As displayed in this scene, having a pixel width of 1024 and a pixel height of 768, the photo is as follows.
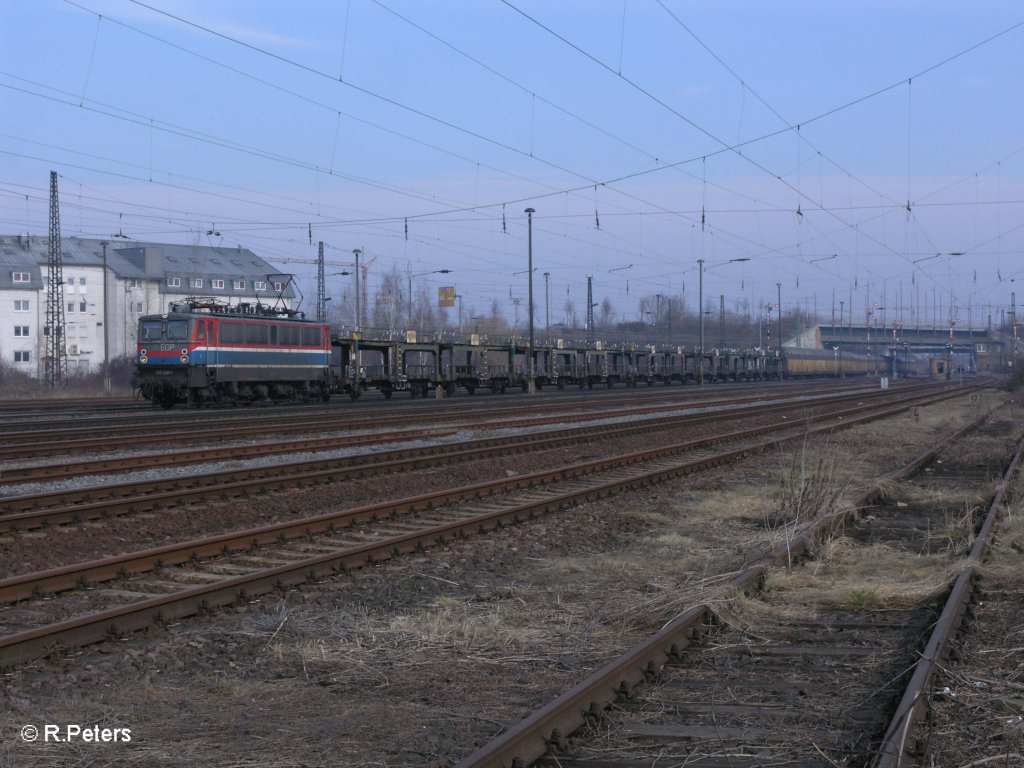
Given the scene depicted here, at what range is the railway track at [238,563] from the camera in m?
7.03

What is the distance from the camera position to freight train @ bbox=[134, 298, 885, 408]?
3244cm

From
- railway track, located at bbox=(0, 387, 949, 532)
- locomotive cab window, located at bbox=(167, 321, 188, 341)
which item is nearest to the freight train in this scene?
locomotive cab window, located at bbox=(167, 321, 188, 341)

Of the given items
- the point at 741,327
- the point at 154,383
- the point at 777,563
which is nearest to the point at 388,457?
the point at 777,563

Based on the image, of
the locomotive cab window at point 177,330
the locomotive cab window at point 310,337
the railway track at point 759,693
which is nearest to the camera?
the railway track at point 759,693

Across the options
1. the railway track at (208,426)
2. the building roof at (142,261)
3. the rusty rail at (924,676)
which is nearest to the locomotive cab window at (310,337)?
the railway track at (208,426)

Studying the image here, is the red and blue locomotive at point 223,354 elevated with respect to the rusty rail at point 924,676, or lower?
elevated

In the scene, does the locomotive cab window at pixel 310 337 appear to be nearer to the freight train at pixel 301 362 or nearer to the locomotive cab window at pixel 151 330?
the freight train at pixel 301 362

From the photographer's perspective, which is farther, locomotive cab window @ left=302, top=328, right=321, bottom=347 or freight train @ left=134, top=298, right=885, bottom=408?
locomotive cab window @ left=302, top=328, right=321, bottom=347

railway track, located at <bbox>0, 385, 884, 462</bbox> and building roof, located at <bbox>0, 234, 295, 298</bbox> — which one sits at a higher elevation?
building roof, located at <bbox>0, 234, 295, 298</bbox>

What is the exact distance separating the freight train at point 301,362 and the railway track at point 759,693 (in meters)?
26.9
